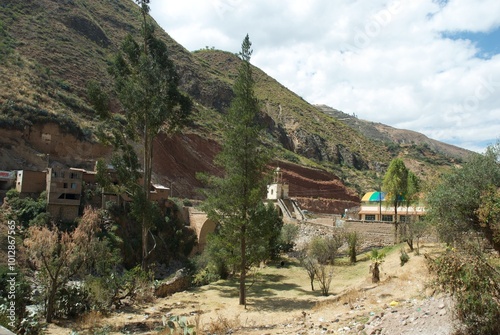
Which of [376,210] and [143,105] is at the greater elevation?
[143,105]

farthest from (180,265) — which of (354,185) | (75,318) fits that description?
(354,185)

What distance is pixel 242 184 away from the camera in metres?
15.0

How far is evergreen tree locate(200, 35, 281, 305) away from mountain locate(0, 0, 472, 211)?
1192 millimetres

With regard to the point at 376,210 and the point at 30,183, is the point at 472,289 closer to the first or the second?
the point at 30,183

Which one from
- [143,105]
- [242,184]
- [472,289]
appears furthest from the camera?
[143,105]

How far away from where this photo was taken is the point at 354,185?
71.2 metres

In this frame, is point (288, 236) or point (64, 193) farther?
point (64, 193)

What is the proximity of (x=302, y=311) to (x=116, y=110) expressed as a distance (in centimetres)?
4439

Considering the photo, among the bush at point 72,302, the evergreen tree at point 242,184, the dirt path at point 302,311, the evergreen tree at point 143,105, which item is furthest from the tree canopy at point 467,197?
the bush at point 72,302

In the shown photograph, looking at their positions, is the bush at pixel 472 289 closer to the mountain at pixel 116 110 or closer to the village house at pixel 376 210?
the mountain at pixel 116 110

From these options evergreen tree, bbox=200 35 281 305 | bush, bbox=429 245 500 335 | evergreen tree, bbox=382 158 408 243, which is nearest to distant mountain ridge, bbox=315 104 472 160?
evergreen tree, bbox=382 158 408 243

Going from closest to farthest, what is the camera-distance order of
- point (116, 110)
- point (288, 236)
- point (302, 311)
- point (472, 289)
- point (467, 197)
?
point (472, 289), point (302, 311), point (467, 197), point (288, 236), point (116, 110)

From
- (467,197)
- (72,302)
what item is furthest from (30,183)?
(467,197)

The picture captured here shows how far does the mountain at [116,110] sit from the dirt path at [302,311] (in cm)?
700
